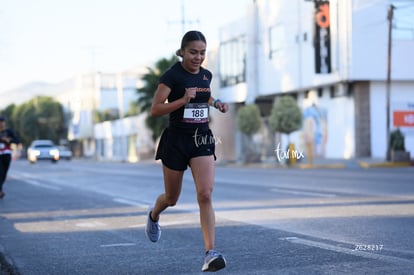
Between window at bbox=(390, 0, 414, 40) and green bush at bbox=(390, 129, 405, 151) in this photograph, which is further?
window at bbox=(390, 0, 414, 40)

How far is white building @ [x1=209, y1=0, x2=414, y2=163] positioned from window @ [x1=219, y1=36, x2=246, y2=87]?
2.71 ft

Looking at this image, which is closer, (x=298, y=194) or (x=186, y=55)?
(x=186, y=55)

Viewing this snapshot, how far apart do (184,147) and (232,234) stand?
283 cm

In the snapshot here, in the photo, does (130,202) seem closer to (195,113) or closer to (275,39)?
(195,113)

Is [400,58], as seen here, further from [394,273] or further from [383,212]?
[394,273]

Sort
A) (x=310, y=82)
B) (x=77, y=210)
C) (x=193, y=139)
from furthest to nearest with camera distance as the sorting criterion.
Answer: (x=310, y=82) → (x=77, y=210) → (x=193, y=139)

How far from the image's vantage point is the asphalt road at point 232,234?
661 cm

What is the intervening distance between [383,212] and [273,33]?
36682mm

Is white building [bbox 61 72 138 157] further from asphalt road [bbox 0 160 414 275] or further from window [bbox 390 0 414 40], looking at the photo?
asphalt road [bbox 0 160 414 275]

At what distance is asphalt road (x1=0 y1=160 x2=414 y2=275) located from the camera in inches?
260

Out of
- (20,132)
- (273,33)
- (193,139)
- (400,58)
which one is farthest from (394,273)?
(20,132)

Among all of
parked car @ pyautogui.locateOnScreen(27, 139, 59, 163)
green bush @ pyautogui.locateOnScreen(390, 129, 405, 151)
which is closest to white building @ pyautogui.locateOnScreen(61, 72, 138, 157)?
parked car @ pyautogui.locateOnScreen(27, 139, 59, 163)

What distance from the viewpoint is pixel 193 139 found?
20.2 feet

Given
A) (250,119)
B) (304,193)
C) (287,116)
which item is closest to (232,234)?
(304,193)
